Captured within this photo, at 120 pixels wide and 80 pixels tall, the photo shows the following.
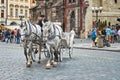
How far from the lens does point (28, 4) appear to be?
101000mm

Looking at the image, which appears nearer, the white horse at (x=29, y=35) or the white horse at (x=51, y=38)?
the white horse at (x=51, y=38)

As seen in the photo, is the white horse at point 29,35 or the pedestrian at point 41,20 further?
the pedestrian at point 41,20

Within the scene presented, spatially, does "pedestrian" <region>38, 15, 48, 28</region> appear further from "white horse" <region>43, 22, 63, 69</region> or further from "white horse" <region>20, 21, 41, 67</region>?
"white horse" <region>43, 22, 63, 69</region>

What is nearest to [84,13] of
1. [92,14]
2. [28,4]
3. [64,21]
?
[92,14]

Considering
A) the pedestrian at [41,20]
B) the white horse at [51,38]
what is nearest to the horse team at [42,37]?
the white horse at [51,38]

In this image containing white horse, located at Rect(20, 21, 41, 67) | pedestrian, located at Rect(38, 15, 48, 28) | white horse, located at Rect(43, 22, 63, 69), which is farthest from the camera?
pedestrian, located at Rect(38, 15, 48, 28)

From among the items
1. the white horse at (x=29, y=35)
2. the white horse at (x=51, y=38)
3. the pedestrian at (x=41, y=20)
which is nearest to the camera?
the white horse at (x=51, y=38)

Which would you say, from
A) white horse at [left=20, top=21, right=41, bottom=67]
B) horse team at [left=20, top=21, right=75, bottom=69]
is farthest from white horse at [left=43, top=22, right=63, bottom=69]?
white horse at [left=20, top=21, right=41, bottom=67]

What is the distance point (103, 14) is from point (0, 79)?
148 ft

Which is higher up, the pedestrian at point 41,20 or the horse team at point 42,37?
the pedestrian at point 41,20

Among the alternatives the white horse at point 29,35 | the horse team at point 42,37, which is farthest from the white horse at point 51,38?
the white horse at point 29,35

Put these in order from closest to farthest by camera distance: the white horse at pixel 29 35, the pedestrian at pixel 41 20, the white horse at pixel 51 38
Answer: the white horse at pixel 51 38, the white horse at pixel 29 35, the pedestrian at pixel 41 20

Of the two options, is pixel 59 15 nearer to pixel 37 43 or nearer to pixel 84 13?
pixel 84 13

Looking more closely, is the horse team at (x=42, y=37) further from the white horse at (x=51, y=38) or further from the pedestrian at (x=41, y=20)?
the pedestrian at (x=41, y=20)
